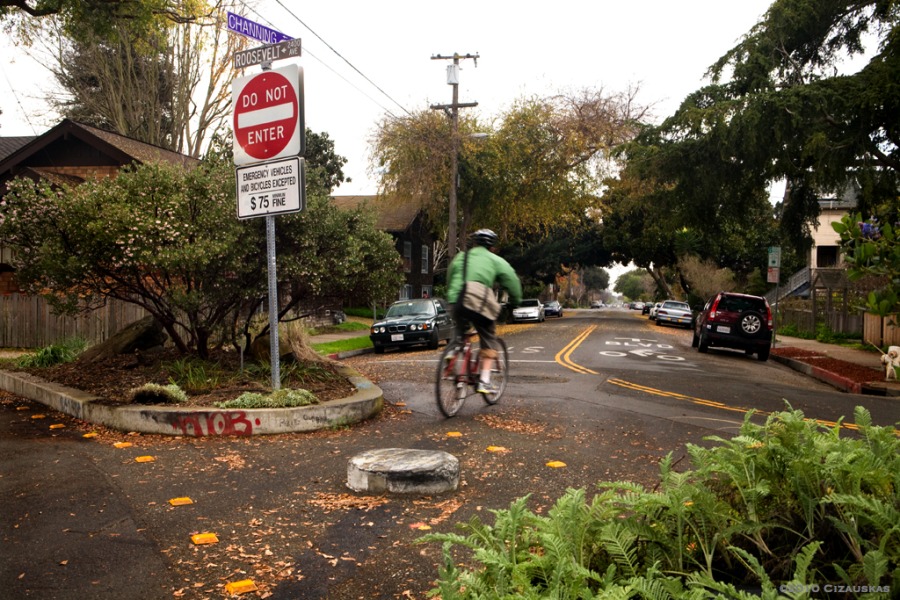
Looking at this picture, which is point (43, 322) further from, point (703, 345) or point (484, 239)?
point (703, 345)

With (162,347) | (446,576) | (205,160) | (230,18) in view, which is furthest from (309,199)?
(446,576)

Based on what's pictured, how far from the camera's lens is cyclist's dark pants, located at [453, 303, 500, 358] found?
7727 mm

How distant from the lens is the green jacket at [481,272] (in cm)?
773

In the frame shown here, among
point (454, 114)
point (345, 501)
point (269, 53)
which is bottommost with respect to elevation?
point (345, 501)

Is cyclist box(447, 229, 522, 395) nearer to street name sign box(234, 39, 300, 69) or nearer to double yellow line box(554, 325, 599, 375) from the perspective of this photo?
street name sign box(234, 39, 300, 69)

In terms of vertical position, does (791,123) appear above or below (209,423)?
above

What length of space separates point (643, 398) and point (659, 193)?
35.6 feet

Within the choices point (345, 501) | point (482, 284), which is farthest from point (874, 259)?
point (345, 501)

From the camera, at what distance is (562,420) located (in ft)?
25.3

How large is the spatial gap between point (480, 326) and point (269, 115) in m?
3.37

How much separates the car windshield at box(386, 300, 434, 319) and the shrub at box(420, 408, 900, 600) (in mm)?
17556

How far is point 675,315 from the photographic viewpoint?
123 feet

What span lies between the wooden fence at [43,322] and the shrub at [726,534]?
1603 centimetres

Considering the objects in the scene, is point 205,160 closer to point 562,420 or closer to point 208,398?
point 208,398
